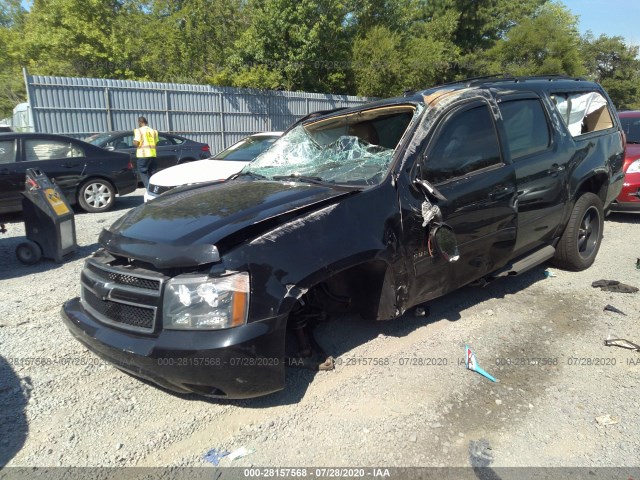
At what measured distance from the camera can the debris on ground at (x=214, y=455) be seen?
2400mm

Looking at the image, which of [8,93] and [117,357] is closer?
[117,357]

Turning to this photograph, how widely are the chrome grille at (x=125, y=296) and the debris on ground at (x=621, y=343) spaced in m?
3.35

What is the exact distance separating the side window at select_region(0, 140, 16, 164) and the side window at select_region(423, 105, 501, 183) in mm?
7435

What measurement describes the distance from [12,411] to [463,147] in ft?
11.6

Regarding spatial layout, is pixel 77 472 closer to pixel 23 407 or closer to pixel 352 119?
pixel 23 407

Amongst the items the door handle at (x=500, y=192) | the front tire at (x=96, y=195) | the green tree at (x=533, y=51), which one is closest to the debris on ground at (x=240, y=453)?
the door handle at (x=500, y=192)

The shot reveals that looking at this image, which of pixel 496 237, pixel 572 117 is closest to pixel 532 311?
pixel 496 237

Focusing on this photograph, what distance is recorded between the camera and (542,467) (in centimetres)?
232

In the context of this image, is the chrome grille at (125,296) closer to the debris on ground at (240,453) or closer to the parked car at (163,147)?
the debris on ground at (240,453)

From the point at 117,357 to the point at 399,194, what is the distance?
1.97 m

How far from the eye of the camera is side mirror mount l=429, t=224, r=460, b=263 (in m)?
3.14

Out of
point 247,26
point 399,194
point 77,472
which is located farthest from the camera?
point 247,26

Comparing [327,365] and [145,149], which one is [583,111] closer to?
[327,365]

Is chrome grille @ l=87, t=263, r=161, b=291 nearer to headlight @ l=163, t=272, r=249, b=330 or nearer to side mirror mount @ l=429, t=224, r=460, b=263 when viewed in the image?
headlight @ l=163, t=272, r=249, b=330
